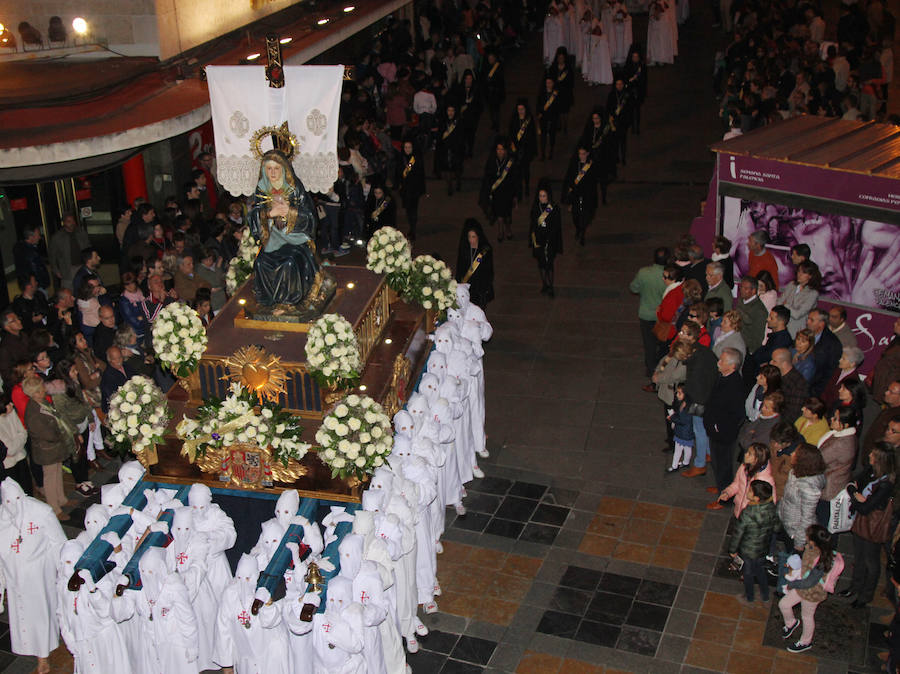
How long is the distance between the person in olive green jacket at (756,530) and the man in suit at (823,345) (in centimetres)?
246

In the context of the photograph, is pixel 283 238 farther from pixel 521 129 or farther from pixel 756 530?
pixel 521 129

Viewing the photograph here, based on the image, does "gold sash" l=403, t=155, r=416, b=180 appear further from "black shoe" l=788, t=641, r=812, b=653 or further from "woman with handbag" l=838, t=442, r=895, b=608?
"black shoe" l=788, t=641, r=812, b=653

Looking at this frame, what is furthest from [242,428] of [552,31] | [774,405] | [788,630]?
[552,31]

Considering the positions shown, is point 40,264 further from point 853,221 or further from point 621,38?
point 621,38

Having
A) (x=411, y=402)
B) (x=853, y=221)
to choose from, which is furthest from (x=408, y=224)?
(x=411, y=402)

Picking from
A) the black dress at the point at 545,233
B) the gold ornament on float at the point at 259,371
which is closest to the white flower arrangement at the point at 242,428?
the gold ornament on float at the point at 259,371

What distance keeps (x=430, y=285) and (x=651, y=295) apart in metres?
2.77

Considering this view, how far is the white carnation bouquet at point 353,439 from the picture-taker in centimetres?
905

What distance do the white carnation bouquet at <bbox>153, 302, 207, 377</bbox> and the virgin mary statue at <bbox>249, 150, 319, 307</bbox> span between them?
2.42 ft

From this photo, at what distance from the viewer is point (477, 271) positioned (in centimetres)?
1404

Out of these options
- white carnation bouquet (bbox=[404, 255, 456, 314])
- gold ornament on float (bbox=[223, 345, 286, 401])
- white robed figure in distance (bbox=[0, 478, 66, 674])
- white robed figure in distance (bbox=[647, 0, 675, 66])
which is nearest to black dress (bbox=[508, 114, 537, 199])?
white carnation bouquet (bbox=[404, 255, 456, 314])

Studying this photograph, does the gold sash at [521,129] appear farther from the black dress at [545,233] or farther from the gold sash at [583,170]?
the black dress at [545,233]

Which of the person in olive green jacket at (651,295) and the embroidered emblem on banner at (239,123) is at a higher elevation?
the embroidered emblem on banner at (239,123)

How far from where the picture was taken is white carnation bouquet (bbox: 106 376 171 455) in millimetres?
9414
